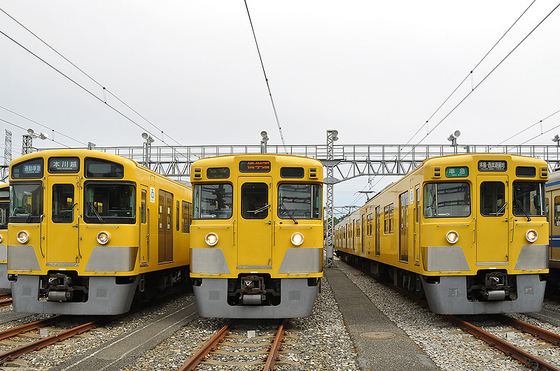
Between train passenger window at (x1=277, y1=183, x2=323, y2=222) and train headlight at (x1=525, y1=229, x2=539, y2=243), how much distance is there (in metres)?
3.70

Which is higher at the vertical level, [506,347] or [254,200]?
[254,200]

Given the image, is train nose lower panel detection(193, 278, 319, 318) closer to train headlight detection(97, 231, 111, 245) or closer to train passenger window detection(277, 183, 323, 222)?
train passenger window detection(277, 183, 323, 222)

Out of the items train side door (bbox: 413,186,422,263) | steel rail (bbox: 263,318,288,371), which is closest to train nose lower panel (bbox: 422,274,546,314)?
train side door (bbox: 413,186,422,263)

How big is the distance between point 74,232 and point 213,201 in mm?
2593

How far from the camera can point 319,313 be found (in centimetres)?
1094

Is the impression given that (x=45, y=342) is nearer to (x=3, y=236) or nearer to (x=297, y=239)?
(x=297, y=239)

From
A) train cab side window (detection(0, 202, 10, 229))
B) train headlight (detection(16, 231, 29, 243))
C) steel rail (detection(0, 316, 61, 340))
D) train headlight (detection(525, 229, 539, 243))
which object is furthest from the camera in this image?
train cab side window (detection(0, 202, 10, 229))

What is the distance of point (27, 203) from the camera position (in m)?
9.45

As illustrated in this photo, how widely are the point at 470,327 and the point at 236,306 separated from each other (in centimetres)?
397

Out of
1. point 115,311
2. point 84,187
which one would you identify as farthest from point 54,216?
point 115,311

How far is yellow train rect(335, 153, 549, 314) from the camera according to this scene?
912 cm

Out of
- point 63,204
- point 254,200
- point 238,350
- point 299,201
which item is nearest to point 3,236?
point 63,204

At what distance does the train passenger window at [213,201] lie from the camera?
30.1 feet

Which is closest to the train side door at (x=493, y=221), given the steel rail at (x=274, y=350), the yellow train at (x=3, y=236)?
the steel rail at (x=274, y=350)
